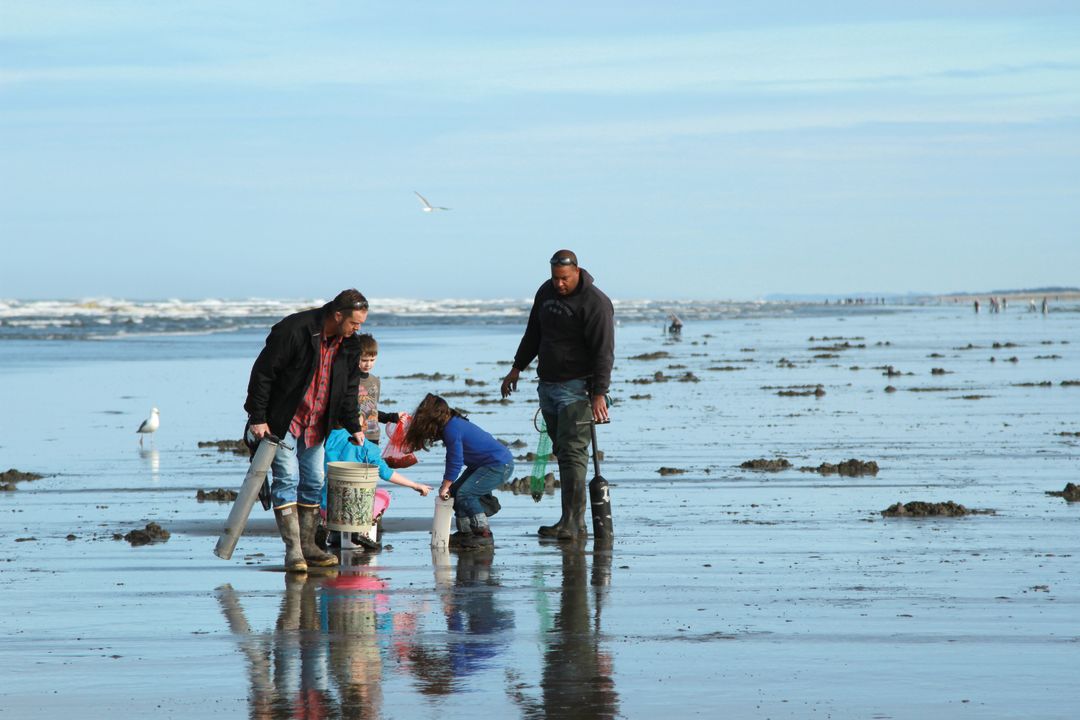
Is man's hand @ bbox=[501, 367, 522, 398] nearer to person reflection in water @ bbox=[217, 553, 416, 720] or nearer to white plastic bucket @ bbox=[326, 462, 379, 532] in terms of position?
white plastic bucket @ bbox=[326, 462, 379, 532]

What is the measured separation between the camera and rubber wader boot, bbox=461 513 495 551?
32.8 ft

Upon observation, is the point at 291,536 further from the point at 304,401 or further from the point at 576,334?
the point at 576,334

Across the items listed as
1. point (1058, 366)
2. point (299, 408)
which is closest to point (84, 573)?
point (299, 408)

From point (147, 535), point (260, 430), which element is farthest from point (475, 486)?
point (147, 535)

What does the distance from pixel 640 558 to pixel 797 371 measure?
82.1 ft

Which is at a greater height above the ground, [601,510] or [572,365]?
[572,365]

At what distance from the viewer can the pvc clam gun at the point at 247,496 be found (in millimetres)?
9102

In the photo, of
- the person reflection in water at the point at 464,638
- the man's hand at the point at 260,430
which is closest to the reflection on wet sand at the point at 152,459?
the man's hand at the point at 260,430

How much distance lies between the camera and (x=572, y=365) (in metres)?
10.3

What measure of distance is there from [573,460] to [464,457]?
2.54 ft

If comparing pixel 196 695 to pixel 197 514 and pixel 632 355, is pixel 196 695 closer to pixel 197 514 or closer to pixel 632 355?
pixel 197 514

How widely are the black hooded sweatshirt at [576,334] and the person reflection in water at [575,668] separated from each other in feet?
6.80

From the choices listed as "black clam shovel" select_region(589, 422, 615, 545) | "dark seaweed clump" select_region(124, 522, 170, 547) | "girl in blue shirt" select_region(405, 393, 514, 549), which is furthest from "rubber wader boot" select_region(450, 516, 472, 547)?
"dark seaweed clump" select_region(124, 522, 170, 547)

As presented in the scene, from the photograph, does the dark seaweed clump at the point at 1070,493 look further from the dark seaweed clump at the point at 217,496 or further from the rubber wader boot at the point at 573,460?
the dark seaweed clump at the point at 217,496
